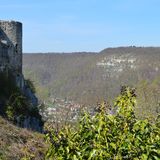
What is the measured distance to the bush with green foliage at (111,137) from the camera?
8.73m

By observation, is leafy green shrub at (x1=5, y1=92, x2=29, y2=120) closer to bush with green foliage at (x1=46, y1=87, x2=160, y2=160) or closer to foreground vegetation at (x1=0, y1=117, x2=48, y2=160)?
foreground vegetation at (x1=0, y1=117, x2=48, y2=160)

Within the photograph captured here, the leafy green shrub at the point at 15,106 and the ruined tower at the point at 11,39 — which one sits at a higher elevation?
the ruined tower at the point at 11,39

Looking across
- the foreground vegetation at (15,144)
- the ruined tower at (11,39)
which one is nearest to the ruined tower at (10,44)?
the ruined tower at (11,39)

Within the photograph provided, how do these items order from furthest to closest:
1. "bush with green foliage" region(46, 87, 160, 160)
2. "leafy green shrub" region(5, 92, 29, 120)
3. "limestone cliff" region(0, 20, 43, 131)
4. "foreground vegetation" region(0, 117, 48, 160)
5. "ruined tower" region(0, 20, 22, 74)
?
1. "ruined tower" region(0, 20, 22, 74)
2. "limestone cliff" region(0, 20, 43, 131)
3. "leafy green shrub" region(5, 92, 29, 120)
4. "foreground vegetation" region(0, 117, 48, 160)
5. "bush with green foliage" region(46, 87, 160, 160)

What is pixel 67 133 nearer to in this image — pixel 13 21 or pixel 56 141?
pixel 56 141

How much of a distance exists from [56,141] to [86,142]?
62 cm

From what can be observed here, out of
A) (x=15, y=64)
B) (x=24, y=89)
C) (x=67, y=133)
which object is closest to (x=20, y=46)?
(x=15, y=64)

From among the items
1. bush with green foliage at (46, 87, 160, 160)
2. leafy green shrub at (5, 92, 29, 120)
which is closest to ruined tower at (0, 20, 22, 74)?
leafy green shrub at (5, 92, 29, 120)

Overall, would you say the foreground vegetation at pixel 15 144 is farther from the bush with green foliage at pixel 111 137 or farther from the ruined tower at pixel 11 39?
the ruined tower at pixel 11 39

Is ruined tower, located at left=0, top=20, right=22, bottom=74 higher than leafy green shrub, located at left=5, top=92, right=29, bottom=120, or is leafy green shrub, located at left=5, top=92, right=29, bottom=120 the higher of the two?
ruined tower, located at left=0, top=20, right=22, bottom=74

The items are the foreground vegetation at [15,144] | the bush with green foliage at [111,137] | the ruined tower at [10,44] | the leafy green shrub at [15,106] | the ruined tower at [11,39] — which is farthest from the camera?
the ruined tower at [11,39]

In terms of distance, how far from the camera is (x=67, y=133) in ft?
32.9

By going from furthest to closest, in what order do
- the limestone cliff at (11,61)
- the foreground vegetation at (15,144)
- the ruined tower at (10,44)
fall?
1. the ruined tower at (10,44)
2. the limestone cliff at (11,61)
3. the foreground vegetation at (15,144)

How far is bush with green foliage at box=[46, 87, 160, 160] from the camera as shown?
8734mm
